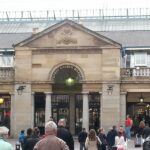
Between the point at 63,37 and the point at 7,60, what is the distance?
5628 mm

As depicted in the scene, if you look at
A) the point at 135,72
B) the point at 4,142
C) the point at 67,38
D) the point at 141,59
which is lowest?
the point at 4,142

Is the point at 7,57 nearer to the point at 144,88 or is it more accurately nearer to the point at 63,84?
the point at 63,84

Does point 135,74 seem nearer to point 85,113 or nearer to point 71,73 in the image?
point 85,113

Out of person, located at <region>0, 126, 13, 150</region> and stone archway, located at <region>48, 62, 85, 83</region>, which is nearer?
person, located at <region>0, 126, 13, 150</region>

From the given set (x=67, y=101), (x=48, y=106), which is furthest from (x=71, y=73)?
(x=48, y=106)

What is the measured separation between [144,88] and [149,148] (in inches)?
1052

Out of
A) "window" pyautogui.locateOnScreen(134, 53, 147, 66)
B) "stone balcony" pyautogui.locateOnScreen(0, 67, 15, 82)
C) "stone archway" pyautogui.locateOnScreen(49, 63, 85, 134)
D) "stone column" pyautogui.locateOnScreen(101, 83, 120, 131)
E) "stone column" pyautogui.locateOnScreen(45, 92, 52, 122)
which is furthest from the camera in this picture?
"window" pyautogui.locateOnScreen(134, 53, 147, 66)

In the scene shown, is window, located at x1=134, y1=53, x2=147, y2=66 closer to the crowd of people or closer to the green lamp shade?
the green lamp shade

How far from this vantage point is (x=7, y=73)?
40.9 meters

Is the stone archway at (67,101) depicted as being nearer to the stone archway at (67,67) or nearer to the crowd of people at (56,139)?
the stone archway at (67,67)

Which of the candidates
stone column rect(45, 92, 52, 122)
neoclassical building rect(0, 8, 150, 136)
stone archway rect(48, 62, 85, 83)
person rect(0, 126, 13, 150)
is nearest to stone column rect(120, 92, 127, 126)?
neoclassical building rect(0, 8, 150, 136)

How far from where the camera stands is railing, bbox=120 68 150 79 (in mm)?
39844

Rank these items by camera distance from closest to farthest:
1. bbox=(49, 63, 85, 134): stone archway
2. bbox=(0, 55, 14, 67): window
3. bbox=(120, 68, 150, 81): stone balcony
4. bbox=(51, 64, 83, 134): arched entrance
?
bbox=(120, 68, 150, 81): stone balcony → bbox=(49, 63, 85, 134): stone archway → bbox=(51, 64, 83, 134): arched entrance → bbox=(0, 55, 14, 67): window

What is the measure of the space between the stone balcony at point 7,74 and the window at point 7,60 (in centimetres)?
237
